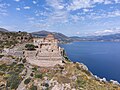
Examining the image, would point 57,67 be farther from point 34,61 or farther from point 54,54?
→ point 34,61

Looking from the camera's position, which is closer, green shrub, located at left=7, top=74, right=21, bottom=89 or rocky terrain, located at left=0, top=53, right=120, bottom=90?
rocky terrain, located at left=0, top=53, right=120, bottom=90

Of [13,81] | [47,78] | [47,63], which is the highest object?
[47,63]

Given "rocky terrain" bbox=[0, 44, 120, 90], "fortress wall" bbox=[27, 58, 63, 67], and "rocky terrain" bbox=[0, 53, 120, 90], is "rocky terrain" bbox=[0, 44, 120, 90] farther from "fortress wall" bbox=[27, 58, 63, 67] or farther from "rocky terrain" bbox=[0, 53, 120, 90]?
"fortress wall" bbox=[27, 58, 63, 67]

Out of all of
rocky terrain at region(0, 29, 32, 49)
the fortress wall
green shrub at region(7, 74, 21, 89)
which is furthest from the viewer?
rocky terrain at region(0, 29, 32, 49)

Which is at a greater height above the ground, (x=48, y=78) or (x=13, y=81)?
(x=48, y=78)

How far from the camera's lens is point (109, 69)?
127m

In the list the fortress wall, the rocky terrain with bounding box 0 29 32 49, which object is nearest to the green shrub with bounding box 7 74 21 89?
the fortress wall

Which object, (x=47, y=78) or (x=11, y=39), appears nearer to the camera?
(x=47, y=78)

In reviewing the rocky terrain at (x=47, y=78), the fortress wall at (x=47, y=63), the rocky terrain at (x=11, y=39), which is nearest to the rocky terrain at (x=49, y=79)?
the rocky terrain at (x=47, y=78)

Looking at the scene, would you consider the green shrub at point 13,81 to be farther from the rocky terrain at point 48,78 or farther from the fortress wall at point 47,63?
the fortress wall at point 47,63

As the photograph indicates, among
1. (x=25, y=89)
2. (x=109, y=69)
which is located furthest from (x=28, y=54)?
(x=109, y=69)

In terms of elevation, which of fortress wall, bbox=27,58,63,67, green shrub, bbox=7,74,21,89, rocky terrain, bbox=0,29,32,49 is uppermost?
rocky terrain, bbox=0,29,32,49

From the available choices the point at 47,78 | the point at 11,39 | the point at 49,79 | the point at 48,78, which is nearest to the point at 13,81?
the point at 47,78

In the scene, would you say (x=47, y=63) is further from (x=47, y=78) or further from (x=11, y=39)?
(x=11, y=39)
